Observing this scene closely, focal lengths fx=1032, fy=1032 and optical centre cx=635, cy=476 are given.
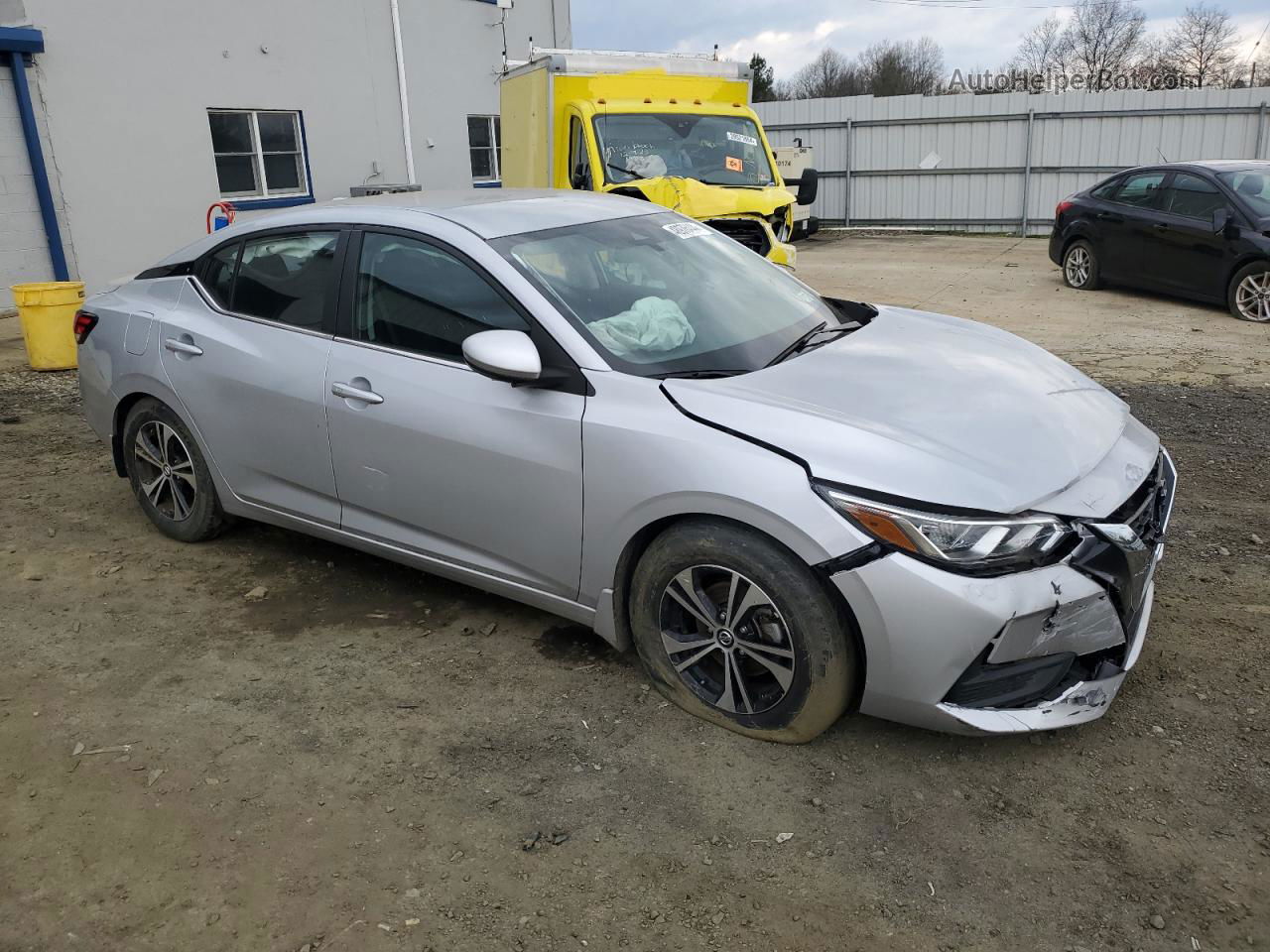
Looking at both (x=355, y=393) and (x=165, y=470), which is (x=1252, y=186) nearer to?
(x=355, y=393)

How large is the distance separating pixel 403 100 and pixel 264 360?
41.8 feet

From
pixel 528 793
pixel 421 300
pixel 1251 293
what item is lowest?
pixel 528 793

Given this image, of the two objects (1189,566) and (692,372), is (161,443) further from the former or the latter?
(1189,566)

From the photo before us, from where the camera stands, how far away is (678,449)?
3.21m

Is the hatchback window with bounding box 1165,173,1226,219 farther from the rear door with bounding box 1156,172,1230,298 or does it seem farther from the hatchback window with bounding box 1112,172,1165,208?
the hatchback window with bounding box 1112,172,1165,208

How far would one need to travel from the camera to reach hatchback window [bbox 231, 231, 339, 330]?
4.21 meters

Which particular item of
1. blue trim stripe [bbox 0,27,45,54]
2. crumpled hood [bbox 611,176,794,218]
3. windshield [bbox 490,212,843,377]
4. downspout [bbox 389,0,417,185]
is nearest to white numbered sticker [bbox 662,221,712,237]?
windshield [bbox 490,212,843,377]

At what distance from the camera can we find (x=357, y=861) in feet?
9.27

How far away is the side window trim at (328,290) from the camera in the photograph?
414 centimetres

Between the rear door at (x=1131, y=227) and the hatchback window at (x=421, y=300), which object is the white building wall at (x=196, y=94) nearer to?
the hatchback window at (x=421, y=300)

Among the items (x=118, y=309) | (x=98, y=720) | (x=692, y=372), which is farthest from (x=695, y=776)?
(x=118, y=309)

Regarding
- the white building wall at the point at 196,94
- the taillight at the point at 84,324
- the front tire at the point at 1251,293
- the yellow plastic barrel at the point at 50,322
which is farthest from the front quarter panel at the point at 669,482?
the white building wall at the point at 196,94

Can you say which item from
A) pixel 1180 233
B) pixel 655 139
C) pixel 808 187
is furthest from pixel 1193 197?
pixel 655 139

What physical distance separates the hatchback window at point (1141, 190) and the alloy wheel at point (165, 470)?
1041cm
